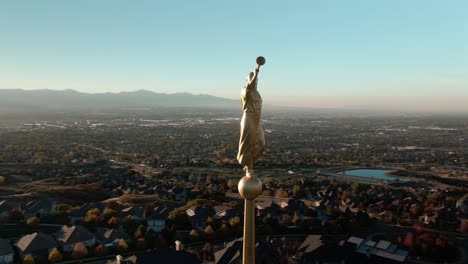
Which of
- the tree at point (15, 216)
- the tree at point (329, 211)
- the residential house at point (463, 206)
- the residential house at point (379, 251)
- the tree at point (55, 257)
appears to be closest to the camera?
the tree at point (55, 257)

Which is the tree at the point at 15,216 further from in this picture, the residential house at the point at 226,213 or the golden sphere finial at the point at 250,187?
the golden sphere finial at the point at 250,187

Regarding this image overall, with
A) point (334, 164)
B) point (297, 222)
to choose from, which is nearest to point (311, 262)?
point (297, 222)

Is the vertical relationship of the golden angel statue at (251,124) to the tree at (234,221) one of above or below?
above

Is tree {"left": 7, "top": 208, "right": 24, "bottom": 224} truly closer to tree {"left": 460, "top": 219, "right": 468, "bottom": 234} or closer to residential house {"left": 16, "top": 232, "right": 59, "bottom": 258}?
residential house {"left": 16, "top": 232, "right": 59, "bottom": 258}

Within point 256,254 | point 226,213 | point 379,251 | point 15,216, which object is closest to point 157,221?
point 226,213

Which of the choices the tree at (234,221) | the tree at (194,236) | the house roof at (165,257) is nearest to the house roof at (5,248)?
the house roof at (165,257)

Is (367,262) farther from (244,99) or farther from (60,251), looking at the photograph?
(244,99)

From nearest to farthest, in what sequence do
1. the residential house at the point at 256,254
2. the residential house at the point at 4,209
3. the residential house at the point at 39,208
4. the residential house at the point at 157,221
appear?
the residential house at the point at 256,254 < the residential house at the point at 157,221 < the residential house at the point at 4,209 < the residential house at the point at 39,208

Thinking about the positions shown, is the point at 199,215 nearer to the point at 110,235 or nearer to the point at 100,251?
the point at 110,235

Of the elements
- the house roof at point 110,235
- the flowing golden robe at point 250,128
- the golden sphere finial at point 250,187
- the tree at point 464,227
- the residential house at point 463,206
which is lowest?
the residential house at point 463,206
